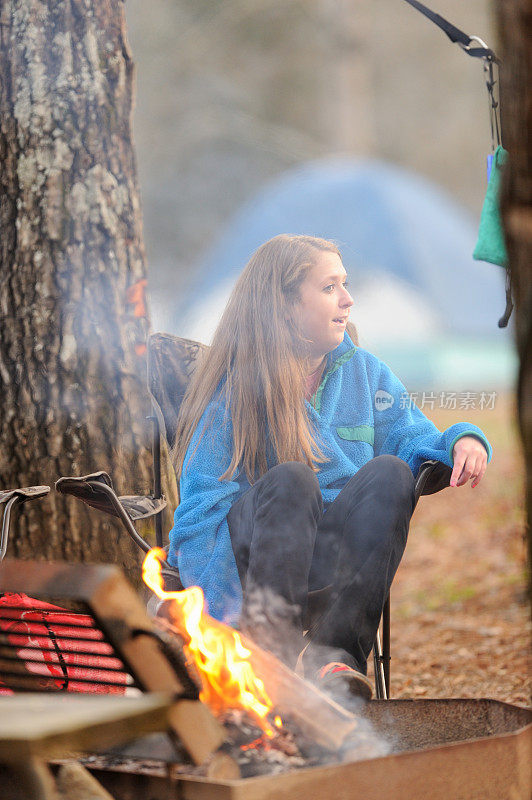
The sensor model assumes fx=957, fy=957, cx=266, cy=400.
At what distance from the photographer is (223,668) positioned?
153 cm

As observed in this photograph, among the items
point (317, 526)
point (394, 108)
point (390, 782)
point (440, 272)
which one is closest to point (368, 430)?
point (317, 526)

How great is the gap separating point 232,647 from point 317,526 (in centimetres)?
40

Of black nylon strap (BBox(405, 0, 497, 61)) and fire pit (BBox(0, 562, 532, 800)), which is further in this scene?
black nylon strap (BBox(405, 0, 497, 61))

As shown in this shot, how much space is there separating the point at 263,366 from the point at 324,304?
0.20 meters

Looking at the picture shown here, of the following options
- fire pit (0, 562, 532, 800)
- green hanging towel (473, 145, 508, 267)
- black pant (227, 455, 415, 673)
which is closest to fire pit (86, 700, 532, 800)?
fire pit (0, 562, 532, 800)

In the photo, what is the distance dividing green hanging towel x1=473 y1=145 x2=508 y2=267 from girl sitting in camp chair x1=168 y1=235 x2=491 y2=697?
1.21ft

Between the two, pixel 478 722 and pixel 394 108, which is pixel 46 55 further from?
pixel 394 108

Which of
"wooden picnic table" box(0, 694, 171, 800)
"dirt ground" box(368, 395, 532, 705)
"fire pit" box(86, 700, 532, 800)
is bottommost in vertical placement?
"dirt ground" box(368, 395, 532, 705)

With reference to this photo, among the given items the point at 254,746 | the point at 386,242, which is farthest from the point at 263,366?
the point at 386,242

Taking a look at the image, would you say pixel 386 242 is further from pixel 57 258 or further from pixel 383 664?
pixel 383 664

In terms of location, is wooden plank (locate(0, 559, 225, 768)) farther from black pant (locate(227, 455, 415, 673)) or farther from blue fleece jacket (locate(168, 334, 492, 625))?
blue fleece jacket (locate(168, 334, 492, 625))

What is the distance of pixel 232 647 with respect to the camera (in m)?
1.56

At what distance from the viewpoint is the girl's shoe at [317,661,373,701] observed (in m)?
1.69

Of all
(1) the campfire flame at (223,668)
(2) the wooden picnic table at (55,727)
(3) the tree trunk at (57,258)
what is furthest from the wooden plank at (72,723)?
(3) the tree trunk at (57,258)
